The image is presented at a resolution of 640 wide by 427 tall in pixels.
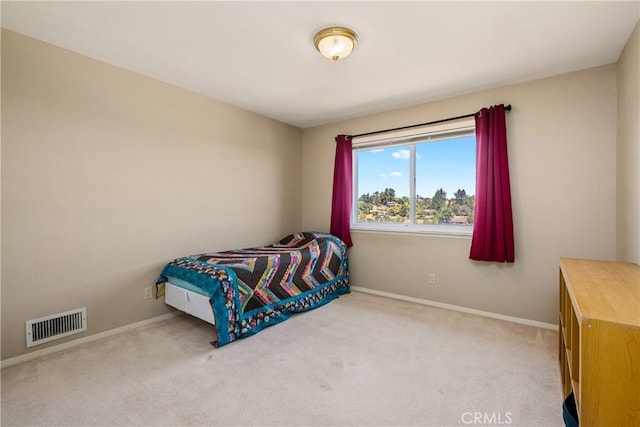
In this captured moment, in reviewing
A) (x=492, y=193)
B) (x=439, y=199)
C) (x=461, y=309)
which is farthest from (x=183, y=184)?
(x=461, y=309)

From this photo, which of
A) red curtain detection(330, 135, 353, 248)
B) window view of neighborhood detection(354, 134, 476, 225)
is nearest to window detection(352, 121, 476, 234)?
window view of neighborhood detection(354, 134, 476, 225)

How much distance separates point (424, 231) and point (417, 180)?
639mm

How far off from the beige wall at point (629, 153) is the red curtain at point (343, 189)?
2.57 meters

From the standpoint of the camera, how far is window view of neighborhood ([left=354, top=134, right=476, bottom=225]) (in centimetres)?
328

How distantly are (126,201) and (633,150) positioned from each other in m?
3.94

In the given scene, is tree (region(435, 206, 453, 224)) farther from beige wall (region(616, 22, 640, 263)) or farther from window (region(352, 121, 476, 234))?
beige wall (region(616, 22, 640, 263))

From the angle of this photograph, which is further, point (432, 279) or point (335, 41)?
point (432, 279)

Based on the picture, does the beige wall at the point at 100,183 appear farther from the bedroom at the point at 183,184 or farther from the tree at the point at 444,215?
the tree at the point at 444,215

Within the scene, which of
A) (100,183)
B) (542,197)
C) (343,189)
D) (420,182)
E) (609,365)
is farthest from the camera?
(343,189)

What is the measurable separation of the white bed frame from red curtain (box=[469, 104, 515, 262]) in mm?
2584

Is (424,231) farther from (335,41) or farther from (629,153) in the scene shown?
(335,41)

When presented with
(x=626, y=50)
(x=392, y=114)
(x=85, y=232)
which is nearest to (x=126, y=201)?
(x=85, y=232)

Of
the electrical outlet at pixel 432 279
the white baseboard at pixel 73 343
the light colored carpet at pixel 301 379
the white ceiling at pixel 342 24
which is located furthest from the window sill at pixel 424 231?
the white baseboard at pixel 73 343

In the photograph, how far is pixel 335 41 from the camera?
2.06 meters
